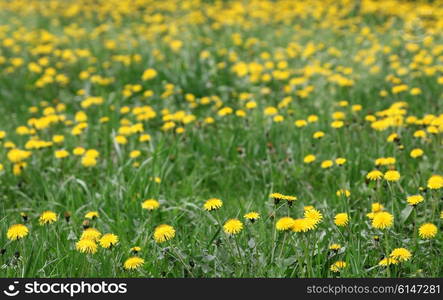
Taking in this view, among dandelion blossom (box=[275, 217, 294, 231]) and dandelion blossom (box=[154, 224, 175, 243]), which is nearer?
dandelion blossom (box=[275, 217, 294, 231])

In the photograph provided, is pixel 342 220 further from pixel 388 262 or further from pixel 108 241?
pixel 108 241

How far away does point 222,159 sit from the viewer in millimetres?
3568

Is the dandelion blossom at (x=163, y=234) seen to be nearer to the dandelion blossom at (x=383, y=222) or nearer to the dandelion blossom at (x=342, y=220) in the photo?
the dandelion blossom at (x=342, y=220)

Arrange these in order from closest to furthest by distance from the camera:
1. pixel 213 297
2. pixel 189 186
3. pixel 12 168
Answer: pixel 213 297 → pixel 189 186 → pixel 12 168

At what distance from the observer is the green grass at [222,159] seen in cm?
234

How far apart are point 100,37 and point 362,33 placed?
3.08 m

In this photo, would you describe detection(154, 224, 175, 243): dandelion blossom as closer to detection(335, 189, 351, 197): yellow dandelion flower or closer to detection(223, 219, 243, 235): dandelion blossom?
detection(223, 219, 243, 235): dandelion blossom

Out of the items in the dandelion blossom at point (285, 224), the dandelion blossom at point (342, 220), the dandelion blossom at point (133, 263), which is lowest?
the dandelion blossom at point (133, 263)

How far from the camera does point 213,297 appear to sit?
6.62 feet

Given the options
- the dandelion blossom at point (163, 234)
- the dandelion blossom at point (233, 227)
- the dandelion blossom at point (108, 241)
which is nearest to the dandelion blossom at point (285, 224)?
the dandelion blossom at point (233, 227)

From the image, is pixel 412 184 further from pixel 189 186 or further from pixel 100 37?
pixel 100 37

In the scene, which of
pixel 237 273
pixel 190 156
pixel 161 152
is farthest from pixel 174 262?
pixel 190 156

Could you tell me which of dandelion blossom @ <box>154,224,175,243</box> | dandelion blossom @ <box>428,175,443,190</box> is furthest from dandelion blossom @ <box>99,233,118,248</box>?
dandelion blossom @ <box>428,175,443,190</box>

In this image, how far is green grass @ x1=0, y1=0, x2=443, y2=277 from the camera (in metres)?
2.34
